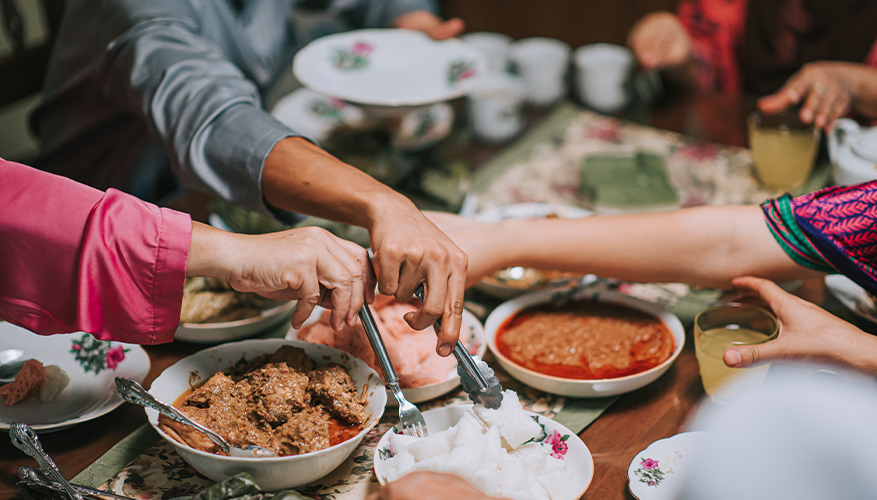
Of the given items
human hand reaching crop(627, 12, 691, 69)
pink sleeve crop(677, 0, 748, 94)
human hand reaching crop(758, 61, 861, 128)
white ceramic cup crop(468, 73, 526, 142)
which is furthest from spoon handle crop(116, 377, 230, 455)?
pink sleeve crop(677, 0, 748, 94)

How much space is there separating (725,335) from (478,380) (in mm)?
469

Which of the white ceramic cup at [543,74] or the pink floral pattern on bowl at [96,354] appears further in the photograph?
the white ceramic cup at [543,74]

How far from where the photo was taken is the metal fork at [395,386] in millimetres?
1003

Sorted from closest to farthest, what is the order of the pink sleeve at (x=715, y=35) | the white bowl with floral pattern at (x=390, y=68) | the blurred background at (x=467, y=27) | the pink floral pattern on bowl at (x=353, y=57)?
the white bowl with floral pattern at (x=390, y=68) < the pink floral pattern on bowl at (x=353, y=57) < the blurred background at (x=467, y=27) < the pink sleeve at (x=715, y=35)

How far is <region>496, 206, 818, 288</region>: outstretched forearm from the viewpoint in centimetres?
133

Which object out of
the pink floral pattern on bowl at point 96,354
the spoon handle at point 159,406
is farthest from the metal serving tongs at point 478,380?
the pink floral pattern on bowl at point 96,354

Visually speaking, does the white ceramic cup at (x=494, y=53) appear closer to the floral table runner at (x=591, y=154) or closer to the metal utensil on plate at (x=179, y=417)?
the floral table runner at (x=591, y=154)

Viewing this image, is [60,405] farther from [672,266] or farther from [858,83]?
[858,83]

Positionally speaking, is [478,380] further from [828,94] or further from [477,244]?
[828,94]

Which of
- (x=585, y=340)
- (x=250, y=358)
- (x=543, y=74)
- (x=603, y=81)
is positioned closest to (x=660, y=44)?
(x=603, y=81)

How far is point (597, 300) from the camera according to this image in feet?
4.51

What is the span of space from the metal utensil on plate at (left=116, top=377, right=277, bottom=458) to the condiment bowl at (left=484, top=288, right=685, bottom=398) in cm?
46

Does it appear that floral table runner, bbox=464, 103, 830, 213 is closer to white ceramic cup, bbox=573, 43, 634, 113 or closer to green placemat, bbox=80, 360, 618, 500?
white ceramic cup, bbox=573, 43, 634, 113

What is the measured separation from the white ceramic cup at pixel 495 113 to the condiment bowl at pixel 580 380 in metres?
0.89
